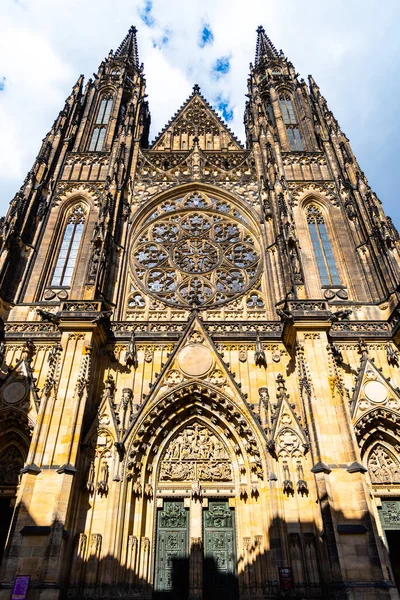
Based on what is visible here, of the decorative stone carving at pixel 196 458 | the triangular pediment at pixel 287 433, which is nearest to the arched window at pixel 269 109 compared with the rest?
the triangular pediment at pixel 287 433

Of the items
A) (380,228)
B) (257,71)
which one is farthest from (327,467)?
(257,71)

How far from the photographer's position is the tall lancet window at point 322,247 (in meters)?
15.1

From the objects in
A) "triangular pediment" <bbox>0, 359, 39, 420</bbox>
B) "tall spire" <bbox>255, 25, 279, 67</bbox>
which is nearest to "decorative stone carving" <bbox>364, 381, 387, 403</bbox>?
"triangular pediment" <bbox>0, 359, 39, 420</bbox>

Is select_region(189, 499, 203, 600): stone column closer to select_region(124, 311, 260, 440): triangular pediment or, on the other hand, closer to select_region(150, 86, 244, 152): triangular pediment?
select_region(124, 311, 260, 440): triangular pediment

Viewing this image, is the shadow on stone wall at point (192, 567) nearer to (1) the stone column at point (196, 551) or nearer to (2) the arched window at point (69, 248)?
(1) the stone column at point (196, 551)

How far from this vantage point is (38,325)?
13203 mm

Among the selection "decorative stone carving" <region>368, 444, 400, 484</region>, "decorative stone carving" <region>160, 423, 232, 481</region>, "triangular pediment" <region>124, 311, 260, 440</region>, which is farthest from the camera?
"triangular pediment" <region>124, 311, 260, 440</region>

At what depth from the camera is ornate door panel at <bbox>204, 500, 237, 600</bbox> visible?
10031 millimetres

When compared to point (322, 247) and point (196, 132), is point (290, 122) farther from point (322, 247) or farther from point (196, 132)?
point (322, 247)

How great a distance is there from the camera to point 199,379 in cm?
1212

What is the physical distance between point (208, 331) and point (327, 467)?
5134mm

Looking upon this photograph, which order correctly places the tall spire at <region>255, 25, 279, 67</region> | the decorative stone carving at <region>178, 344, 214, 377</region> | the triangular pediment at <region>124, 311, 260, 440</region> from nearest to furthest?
the triangular pediment at <region>124, 311, 260, 440</region> → the decorative stone carving at <region>178, 344, 214, 377</region> → the tall spire at <region>255, 25, 279, 67</region>

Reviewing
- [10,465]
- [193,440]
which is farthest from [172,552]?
[10,465]

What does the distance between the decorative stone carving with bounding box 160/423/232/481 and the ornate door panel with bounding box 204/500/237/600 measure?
74 centimetres
